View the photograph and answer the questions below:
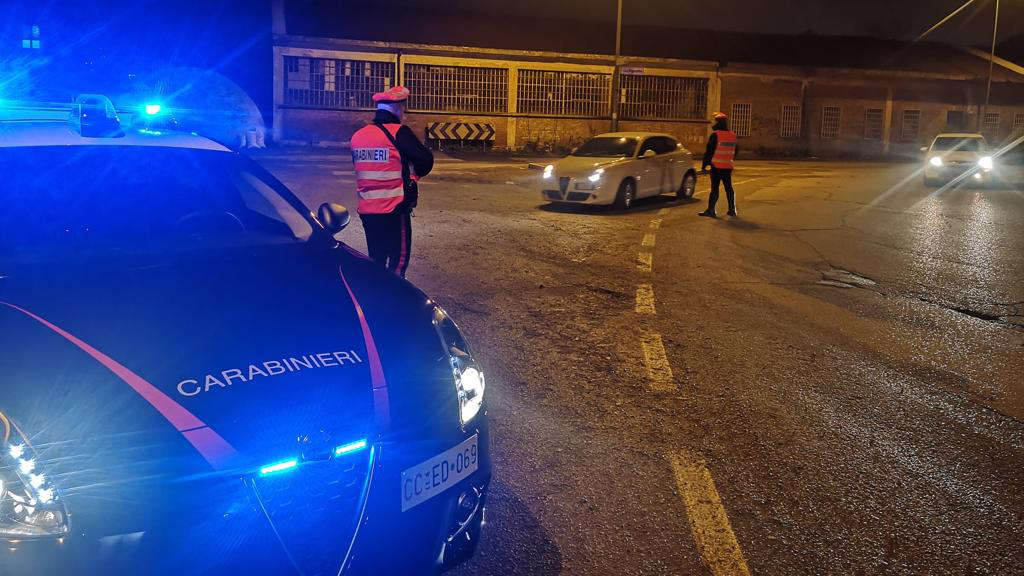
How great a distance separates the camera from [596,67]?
38.0 meters

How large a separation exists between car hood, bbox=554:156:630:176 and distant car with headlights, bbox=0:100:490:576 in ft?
38.0

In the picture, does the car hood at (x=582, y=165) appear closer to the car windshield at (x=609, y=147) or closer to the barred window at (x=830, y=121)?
the car windshield at (x=609, y=147)

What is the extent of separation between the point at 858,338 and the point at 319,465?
5.44 m

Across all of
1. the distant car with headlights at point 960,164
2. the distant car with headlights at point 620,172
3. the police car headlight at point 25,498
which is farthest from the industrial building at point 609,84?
the police car headlight at point 25,498

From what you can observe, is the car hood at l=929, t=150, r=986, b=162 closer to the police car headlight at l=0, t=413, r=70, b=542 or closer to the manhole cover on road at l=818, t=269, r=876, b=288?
the manhole cover on road at l=818, t=269, r=876, b=288

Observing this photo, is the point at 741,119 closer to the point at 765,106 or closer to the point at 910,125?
the point at 765,106

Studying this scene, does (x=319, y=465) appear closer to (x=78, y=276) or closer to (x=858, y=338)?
→ (x=78, y=276)

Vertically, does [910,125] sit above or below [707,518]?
above

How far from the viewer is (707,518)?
11.8 feet

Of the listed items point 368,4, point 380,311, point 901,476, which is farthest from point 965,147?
point 368,4

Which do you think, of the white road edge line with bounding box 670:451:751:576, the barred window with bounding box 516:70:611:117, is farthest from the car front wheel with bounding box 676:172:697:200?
the barred window with bounding box 516:70:611:117

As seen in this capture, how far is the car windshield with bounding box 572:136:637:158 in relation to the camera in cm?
1582

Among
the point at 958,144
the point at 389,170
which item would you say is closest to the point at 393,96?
the point at 389,170

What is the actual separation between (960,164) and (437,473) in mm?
22907
